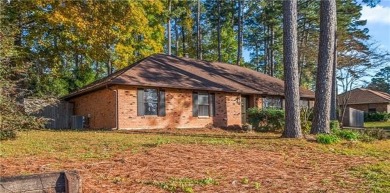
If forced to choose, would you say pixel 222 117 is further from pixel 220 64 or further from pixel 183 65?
pixel 220 64

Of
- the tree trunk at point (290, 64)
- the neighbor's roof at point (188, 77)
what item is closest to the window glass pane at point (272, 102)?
the neighbor's roof at point (188, 77)

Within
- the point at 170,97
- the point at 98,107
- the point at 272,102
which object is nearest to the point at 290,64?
the point at 170,97

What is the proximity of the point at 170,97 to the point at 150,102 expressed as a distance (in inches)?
46.5

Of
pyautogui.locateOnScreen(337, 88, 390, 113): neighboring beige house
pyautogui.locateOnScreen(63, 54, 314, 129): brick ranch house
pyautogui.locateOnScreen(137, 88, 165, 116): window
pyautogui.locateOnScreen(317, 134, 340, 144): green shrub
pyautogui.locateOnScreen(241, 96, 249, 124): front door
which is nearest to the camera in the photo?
pyautogui.locateOnScreen(317, 134, 340, 144): green shrub

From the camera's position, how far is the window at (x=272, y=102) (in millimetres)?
23016

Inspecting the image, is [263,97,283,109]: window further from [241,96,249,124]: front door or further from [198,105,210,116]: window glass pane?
[198,105,210,116]: window glass pane

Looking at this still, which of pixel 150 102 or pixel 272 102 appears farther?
pixel 272 102

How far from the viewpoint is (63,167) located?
Result: 6.32m

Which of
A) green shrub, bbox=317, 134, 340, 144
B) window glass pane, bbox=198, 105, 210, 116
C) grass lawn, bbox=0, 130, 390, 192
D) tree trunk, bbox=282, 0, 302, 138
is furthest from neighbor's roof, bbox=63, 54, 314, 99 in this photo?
green shrub, bbox=317, 134, 340, 144

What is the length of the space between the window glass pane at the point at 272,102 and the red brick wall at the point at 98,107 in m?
10.2

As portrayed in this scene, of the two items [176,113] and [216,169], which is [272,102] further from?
[216,169]

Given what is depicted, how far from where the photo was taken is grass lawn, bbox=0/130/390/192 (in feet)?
17.6

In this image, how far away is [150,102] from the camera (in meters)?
17.8

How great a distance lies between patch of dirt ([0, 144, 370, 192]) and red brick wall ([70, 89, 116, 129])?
Answer: 366 inches
